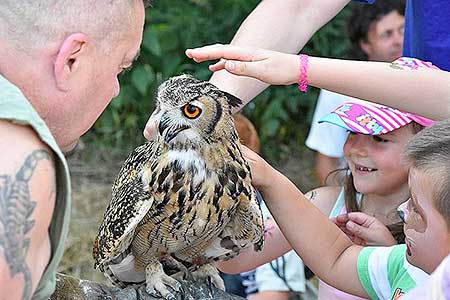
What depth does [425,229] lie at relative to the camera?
81.1 inches

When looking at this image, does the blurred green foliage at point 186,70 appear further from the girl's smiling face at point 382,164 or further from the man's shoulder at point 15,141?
the man's shoulder at point 15,141

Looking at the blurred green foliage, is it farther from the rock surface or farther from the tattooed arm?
the tattooed arm

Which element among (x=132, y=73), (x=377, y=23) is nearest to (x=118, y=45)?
(x=377, y=23)

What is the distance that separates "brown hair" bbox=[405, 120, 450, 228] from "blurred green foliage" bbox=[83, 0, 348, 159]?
3.87 metres

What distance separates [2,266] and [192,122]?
2.99 feet

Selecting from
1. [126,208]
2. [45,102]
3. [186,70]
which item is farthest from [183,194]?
[186,70]

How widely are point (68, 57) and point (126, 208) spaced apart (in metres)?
0.75

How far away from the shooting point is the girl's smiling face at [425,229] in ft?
6.62

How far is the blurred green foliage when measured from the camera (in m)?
6.10

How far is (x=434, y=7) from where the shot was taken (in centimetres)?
273

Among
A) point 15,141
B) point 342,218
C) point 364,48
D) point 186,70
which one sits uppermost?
point 15,141

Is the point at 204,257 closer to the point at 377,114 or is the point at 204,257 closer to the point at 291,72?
the point at 291,72

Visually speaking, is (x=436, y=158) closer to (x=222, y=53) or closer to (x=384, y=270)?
(x=384, y=270)

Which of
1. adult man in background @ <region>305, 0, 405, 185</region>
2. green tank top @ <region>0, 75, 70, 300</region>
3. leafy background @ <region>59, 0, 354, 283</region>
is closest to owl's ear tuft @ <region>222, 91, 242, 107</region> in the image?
green tank top @ <region>0, 75, 70, 300</region>
